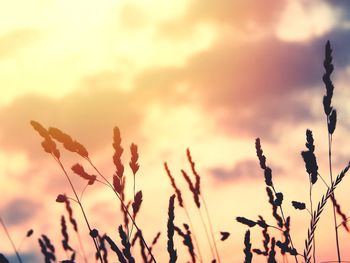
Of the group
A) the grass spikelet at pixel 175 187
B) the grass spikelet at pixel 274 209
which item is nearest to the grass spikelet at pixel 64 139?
the grass spikelet at pixel 274 209

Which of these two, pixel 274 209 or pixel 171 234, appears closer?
pixel 171 234

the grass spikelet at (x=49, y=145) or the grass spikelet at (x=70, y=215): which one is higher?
the grass spikelet at (x=70, y=215)

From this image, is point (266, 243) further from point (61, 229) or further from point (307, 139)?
point (61, 229)

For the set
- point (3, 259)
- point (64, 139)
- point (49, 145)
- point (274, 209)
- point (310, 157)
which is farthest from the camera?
point (274, 209)

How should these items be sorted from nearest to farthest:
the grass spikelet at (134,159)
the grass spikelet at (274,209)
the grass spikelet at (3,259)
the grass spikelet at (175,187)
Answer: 1. the grass spikelet at (3,259)
2. the grass spikelet at (134,159)
3. the grass spikelet at (274,209)
4. the grass spikelet at (175,187)

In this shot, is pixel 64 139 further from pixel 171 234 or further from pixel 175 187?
pixel 175 187

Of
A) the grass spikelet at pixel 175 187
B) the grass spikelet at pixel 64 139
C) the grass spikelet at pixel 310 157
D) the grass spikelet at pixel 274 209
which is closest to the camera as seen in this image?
the grass spikelet at pixel 64 139

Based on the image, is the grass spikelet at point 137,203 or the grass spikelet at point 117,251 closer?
the grass spikelet at point 117,251

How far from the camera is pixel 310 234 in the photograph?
224cm

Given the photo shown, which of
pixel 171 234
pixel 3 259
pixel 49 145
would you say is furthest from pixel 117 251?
pixel 49 145

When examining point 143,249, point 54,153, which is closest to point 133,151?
point 54,153

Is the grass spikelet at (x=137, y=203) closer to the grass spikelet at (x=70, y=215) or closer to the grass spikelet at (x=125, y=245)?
the grass spikelet at (x=125, y=245)

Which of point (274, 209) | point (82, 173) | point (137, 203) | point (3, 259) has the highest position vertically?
point (274, 209)

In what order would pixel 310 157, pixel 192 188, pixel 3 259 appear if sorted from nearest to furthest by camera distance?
1. pixel 3 259
2. pixel 310 157
3. pixel 192 188
